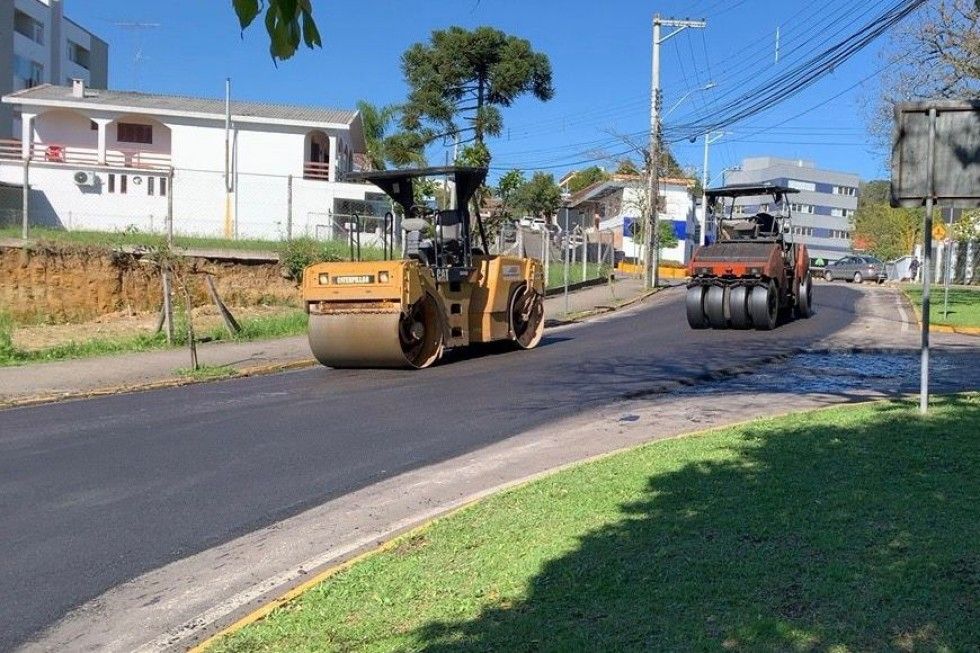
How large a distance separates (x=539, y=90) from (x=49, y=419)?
3117 centimetres

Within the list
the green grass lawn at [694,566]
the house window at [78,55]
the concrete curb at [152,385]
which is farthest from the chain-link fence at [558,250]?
the house window at [78,55]

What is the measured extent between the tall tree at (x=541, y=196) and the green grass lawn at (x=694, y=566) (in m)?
52.0

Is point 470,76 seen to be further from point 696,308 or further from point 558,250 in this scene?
point 696,308

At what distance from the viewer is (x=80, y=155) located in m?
41.5

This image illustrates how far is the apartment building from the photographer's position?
2021 inches

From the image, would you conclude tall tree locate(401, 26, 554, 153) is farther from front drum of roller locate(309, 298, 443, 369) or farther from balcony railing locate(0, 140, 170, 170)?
front drum of roller locate(309, 298, 443, 369)

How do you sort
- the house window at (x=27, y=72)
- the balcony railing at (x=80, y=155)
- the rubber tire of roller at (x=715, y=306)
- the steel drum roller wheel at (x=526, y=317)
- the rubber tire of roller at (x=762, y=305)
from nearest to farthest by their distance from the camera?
the steel drum roller wheel at (x=526, y=317) < the rubber tire of roller at (x=762, y=305) < the rubber tire of roller at (x=715, y=306) < the balcony railing at (x=80, y=155) < the house window at (x=27, y=72)

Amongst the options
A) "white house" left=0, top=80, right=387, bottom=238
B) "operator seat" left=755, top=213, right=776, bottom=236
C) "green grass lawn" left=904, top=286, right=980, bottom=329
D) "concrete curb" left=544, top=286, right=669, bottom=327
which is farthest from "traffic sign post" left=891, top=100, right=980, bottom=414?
"white house" left=0, top=80, right=387, bottom=238

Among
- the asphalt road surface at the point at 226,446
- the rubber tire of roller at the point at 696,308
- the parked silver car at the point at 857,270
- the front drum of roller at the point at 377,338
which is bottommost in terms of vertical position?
the asphalt road surface at the point at 226,446

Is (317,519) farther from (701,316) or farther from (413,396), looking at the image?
(701,316)

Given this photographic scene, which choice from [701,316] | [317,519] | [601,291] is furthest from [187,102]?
[317,519]

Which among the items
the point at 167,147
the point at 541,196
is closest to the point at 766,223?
the point at 167,147

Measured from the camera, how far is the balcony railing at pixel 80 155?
39.9 meters

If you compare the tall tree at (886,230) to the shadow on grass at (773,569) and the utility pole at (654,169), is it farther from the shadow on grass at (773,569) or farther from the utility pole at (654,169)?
the shadow on grass at (773,569)
